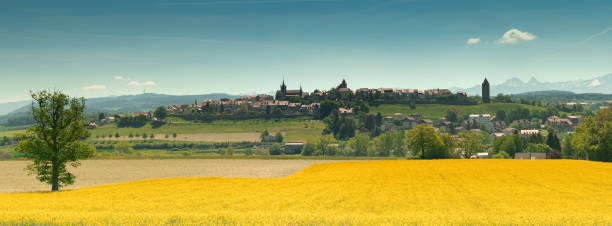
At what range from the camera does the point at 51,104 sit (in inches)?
1596

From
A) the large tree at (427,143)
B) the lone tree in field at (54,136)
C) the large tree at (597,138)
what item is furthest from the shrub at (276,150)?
the lone tree in field at (54,136)

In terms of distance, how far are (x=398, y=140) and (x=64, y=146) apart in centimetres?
15146

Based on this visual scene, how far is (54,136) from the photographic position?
40844 millimetres

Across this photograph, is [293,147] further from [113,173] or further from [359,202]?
[359,202]

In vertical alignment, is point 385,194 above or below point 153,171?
above

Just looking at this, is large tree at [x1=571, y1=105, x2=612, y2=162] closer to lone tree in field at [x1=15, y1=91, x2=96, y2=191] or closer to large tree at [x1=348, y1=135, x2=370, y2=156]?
large tree at [x1=348, y1=135, x2=370, y2=156]

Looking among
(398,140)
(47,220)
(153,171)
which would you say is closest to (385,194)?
(47,220)

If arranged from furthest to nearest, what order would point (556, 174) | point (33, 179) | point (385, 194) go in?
point (33, 179) < point (556, 174) < point (385, 194)

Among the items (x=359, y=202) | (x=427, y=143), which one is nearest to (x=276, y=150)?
(x=427, y=143)

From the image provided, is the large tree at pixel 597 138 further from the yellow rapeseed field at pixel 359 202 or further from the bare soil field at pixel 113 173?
the bare soil field at pixel 113 173

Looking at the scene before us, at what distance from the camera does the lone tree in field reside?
39.9 meters

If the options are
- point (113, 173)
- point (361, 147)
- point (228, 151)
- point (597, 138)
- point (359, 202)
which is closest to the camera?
point (359, 202)

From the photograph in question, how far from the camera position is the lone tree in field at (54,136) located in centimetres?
3988

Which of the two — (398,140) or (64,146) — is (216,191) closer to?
(64,146)
